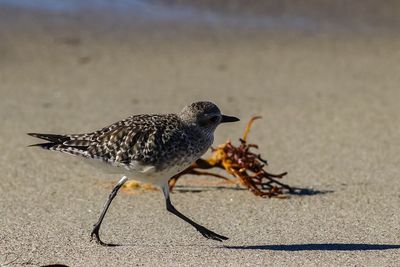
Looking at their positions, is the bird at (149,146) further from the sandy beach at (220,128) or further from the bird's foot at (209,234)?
the sandy beach at (220,128)

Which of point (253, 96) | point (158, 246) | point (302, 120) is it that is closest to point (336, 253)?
point (158, 246)

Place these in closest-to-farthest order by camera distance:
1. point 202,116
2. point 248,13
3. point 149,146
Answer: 1. point 149,146
2. point 202,116
3. point 248,13

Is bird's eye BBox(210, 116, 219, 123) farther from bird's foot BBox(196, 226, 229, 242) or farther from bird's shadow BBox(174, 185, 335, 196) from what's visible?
bird's shadow BBox(174, 185, 335, 196)

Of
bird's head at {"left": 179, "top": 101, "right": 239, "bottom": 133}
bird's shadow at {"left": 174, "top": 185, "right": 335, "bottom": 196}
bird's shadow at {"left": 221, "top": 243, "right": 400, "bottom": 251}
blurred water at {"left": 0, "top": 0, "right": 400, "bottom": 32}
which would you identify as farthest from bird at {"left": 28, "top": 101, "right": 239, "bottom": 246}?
blurred water at {"left": 0, "top": 0, "right": 400, "bottom": 32}

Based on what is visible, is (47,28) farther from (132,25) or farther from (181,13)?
(181,13)

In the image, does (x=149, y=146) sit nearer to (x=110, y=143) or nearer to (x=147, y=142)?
(x=147, y=142)

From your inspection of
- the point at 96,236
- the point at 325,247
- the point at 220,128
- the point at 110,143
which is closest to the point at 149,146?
the point at 110,143
